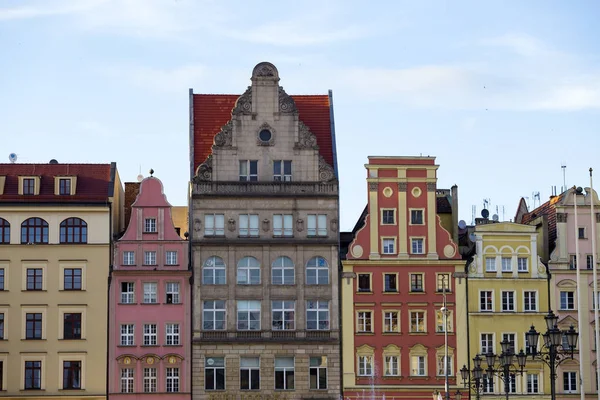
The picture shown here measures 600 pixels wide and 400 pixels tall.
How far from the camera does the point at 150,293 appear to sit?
9150cm

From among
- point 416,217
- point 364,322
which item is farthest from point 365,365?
point 416,217

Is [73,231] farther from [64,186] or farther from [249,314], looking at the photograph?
[249,314]

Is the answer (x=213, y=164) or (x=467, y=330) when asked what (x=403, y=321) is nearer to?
(x=467, y=330)

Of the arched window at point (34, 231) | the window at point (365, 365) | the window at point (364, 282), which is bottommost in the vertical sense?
the window at point (365, 365)

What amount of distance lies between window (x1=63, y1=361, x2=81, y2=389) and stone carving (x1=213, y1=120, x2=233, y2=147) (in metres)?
18.2

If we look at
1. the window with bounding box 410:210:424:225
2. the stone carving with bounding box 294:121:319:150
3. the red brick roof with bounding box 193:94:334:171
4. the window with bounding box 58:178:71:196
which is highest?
the red brick roof with bounding box 193:94:334:171

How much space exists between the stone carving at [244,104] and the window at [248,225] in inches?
291

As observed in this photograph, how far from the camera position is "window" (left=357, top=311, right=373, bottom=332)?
92.4m

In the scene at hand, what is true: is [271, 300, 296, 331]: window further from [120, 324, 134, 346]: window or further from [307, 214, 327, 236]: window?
[120, 324, 134, 346]: window

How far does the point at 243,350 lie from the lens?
91500 millimetres

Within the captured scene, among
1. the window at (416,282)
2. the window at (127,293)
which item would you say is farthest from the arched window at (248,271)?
the window at (416,282)

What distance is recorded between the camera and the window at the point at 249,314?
92000 millimetres

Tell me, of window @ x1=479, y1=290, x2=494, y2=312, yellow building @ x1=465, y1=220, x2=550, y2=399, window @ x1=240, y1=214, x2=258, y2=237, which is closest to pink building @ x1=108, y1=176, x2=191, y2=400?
window @ x1=240, y1=214, x2=258, y2=237

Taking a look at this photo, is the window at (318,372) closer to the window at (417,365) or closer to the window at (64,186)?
the window at (417,365)
